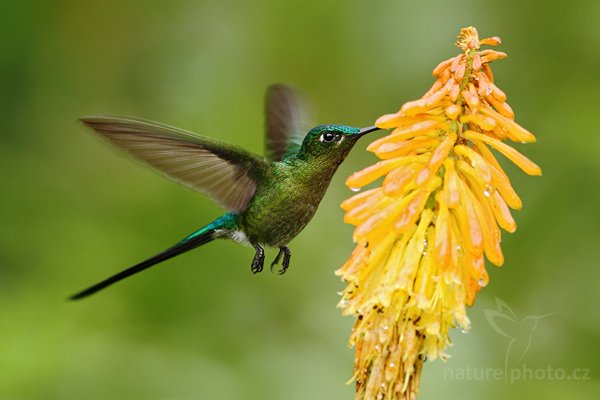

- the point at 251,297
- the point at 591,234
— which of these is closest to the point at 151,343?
the point at 251,297

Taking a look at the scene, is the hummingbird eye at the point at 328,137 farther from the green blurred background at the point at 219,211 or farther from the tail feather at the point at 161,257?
the green blurred background at the point at 219,211

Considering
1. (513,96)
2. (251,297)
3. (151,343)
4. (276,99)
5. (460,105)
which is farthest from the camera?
(513,96)

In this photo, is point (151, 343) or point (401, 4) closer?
point (151, 343)

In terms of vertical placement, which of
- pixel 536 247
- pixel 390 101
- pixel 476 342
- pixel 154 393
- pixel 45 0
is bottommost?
pixel 154 393

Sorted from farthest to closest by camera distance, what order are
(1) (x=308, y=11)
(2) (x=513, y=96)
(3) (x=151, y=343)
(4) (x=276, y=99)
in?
(1) (x=308, y=11) → (2) (x=513, y=96) → (3) (x=151, y=343) → (4) (x=276, y=99)

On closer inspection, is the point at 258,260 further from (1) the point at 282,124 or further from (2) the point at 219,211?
(2) the point at 219,211

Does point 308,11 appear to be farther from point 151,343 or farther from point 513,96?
point 151,343

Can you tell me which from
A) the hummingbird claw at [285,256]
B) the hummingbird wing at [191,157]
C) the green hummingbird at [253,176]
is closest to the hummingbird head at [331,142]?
the green hummingbird at [253,176]

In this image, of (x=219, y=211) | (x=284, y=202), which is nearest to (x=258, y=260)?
(x=284, y=202)
